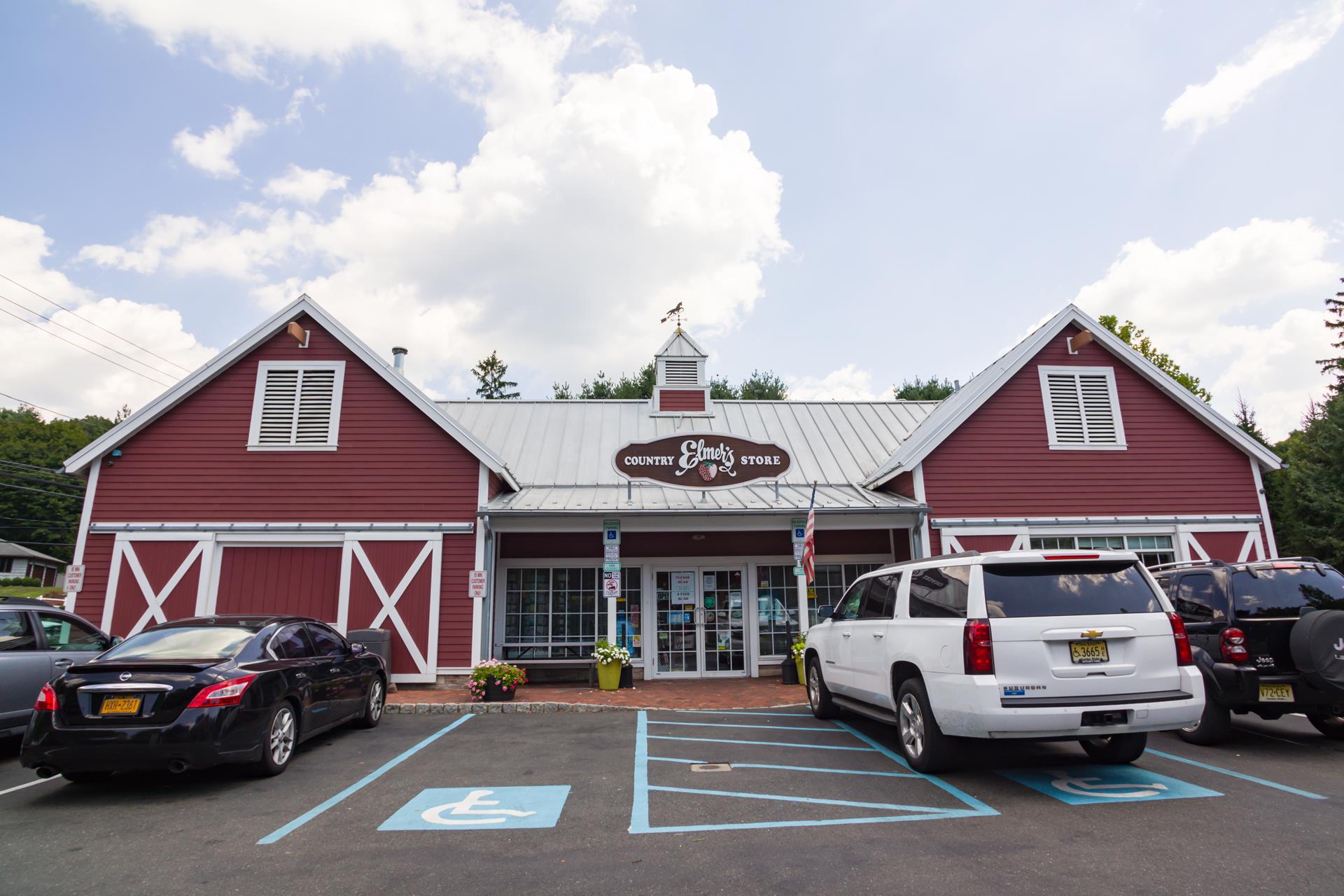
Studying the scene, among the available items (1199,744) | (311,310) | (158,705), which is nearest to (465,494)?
(311,310)

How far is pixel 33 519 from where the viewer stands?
194ft

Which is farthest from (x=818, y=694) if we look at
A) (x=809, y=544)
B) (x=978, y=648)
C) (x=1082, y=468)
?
(x=1082, y=468)

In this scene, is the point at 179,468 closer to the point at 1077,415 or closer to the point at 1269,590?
the point at 1269,590

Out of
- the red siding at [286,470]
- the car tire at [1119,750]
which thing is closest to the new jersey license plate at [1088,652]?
the car tire at [1119,750]

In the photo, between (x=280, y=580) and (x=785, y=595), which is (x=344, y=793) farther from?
(x=785, y=595)

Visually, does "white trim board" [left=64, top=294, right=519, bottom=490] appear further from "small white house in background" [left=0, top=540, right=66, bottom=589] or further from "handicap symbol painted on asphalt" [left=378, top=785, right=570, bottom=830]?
"small white house in background" [left=0, top=540, right=66, bottom=589]

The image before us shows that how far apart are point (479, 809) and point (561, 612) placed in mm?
8544

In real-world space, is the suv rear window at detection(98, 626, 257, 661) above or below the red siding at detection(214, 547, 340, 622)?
below

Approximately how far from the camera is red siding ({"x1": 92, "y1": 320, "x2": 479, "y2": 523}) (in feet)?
41.8

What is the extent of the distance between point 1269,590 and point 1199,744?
5.59 feet

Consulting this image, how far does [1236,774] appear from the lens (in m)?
6.18

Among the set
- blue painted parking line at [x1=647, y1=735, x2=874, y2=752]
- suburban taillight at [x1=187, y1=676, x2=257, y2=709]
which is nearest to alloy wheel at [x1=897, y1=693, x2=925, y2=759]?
blue painted parking line at [x1=647, y1=735, x2=874, y2=752]

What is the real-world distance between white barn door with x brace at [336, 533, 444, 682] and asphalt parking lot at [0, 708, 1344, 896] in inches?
176

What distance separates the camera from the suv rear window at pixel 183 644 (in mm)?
6434
